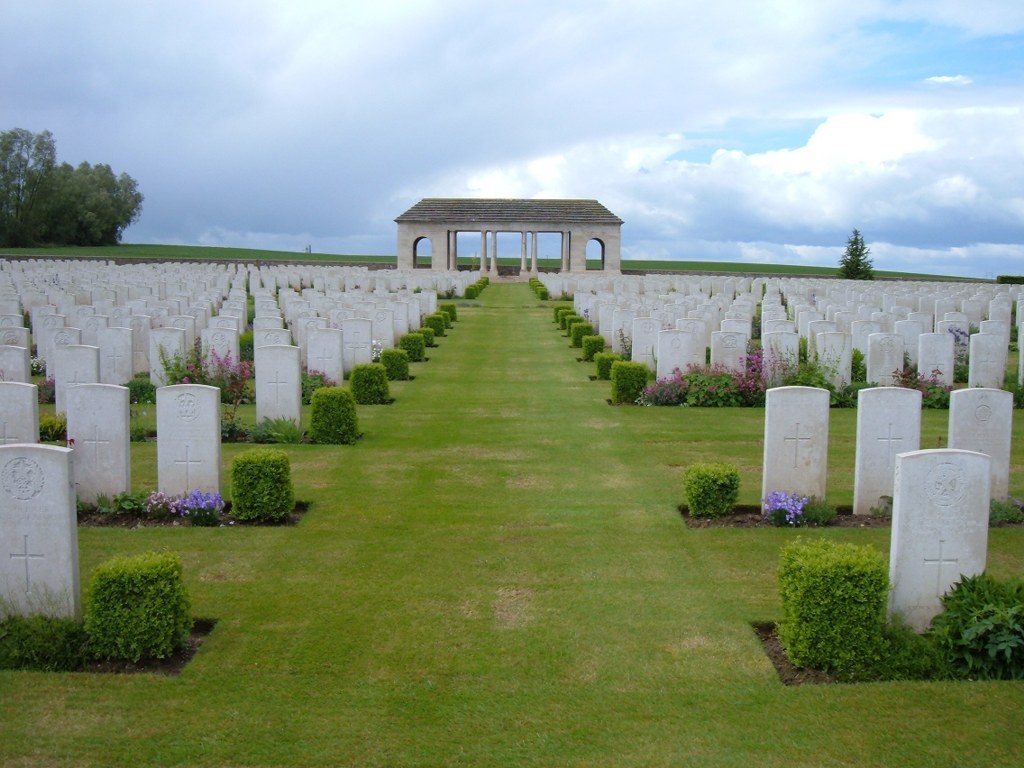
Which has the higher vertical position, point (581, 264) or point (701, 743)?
point (581, 264)

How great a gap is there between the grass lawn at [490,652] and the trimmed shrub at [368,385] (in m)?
4.33

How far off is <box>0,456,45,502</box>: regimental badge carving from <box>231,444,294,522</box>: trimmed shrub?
276 centimetres

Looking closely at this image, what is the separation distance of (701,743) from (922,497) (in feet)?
7.35

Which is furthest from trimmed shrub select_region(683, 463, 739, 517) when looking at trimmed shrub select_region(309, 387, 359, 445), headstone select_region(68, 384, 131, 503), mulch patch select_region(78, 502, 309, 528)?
headstone select_region(68, 384, 131, 503)

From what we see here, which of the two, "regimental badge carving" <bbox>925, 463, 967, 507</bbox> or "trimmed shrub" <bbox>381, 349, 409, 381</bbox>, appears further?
"trimmed shrub" <bbox>381, 349, 409, 381</bbox>

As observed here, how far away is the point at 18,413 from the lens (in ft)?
30.7

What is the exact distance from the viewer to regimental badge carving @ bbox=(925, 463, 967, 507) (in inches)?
243

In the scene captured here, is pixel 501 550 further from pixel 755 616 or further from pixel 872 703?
pixel 872 703

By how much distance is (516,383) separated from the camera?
17688mm

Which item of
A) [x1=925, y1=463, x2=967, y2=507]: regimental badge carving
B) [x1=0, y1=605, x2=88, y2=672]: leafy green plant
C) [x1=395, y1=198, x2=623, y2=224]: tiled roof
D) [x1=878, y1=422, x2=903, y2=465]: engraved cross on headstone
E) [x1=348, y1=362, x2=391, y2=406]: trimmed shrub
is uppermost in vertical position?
[x1=395, y1=198, x2=623, y2=224]: tiled roof

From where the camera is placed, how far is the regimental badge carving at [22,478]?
19.7 ft

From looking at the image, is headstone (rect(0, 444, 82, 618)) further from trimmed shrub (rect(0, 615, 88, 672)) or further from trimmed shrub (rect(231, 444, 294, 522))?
trimmed shrub (rect(231, 444, 294, 522))

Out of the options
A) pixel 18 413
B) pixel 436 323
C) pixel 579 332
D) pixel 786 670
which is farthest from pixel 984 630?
pixel 436 323

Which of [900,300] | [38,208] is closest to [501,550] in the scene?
[900,300]
